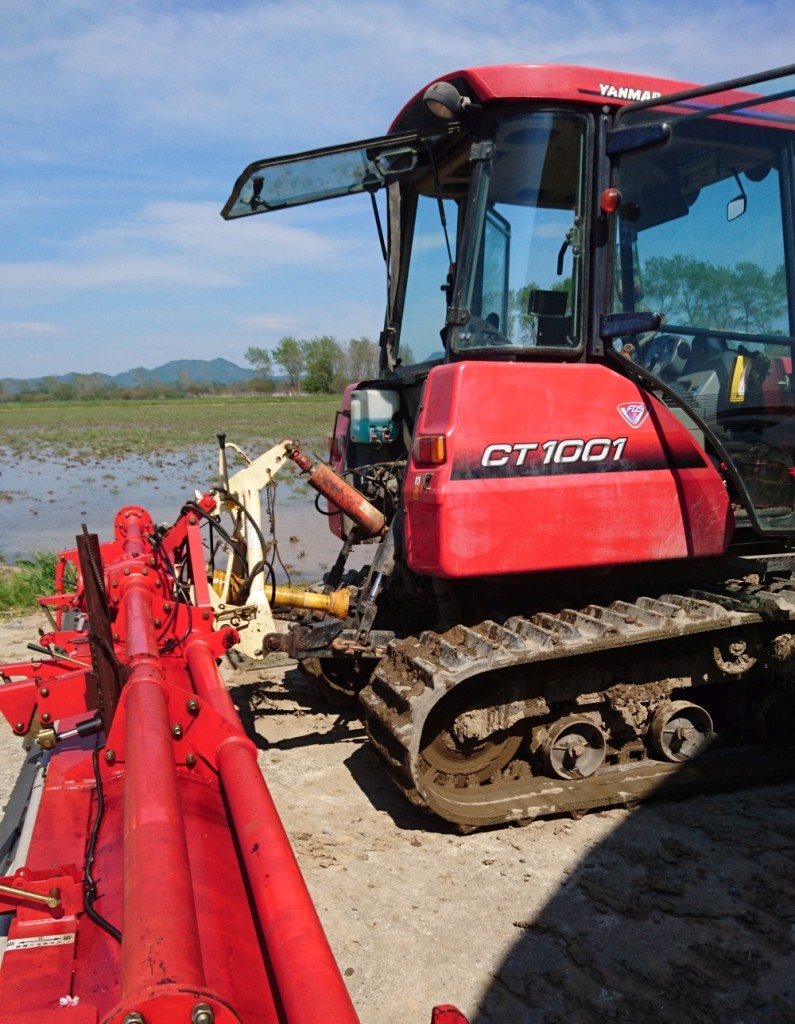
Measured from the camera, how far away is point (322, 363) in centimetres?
8488

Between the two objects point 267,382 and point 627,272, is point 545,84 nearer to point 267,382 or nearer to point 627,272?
point 627,272

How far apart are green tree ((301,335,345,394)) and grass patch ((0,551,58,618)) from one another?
6592 centimetres

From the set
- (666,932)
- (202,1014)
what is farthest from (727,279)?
(202,1014)

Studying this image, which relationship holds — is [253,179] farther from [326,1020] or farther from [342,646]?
[326,1020]

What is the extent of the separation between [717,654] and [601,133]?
2.51 m

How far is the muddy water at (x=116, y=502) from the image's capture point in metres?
11.6

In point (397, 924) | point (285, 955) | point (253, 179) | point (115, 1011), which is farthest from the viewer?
point (253, 179)

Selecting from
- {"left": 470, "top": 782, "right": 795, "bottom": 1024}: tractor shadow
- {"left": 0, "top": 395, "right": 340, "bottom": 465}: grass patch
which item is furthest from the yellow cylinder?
{"left": 0, "top": 395, "right": 340, "bottom": 465}: grass patch

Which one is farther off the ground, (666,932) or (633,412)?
(633,412)

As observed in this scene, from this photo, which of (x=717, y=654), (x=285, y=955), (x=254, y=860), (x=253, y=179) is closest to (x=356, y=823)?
(x=717, y=654)

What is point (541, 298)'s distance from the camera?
3938 mm

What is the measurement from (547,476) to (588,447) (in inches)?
9.2

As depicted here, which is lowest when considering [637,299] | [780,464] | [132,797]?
[132,797]

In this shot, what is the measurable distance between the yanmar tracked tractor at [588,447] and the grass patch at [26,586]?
199 inches
